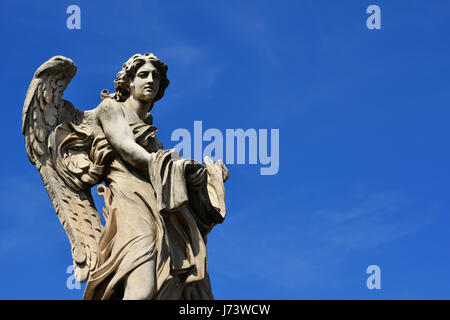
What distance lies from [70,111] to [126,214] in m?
Answer: 1.90

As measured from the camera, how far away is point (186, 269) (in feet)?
42.1

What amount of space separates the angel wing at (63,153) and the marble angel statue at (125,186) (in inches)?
0.5

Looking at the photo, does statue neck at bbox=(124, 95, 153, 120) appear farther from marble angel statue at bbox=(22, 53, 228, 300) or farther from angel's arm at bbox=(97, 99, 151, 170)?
angel's arm at bbox=(97, 99, 151, 170)

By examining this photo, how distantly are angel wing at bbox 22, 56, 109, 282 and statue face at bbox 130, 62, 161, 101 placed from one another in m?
0.81

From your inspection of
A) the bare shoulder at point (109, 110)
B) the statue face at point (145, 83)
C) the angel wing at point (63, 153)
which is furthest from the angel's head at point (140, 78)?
the angel wing at point (63, 153)


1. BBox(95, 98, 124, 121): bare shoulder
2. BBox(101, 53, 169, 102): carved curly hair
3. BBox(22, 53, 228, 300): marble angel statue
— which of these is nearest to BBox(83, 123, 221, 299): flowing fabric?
BBox(22, 53, 228, 300): marble angel statue

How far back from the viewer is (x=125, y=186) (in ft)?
43.1

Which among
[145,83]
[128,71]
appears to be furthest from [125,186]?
[128,71]
